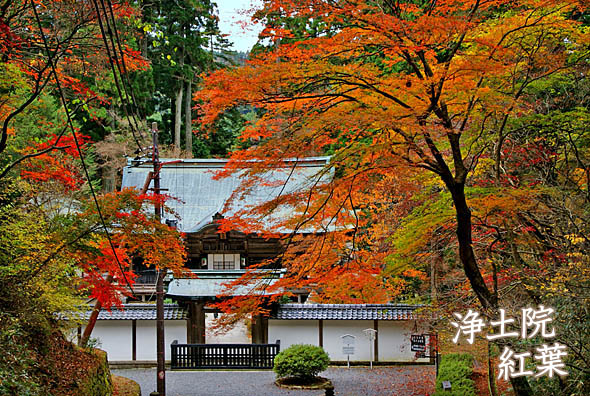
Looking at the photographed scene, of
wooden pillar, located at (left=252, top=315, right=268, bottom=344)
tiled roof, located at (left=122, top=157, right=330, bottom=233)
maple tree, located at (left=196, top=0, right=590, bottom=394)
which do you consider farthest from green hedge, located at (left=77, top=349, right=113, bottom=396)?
tiled roof, located at (left=122, top=157, right=330, bottom=233)

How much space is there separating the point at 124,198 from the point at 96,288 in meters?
3.17

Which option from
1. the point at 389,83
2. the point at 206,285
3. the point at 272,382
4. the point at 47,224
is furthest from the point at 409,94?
the point at 206,285

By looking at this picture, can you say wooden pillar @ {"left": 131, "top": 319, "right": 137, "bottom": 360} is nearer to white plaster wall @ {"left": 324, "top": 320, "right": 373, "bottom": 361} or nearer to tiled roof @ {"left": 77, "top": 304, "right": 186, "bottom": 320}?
tiled roof @ {"left": 77, "top": 304, "right": 186, "bottom": 320}

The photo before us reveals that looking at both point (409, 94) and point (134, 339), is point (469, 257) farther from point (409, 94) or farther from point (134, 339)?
point (134, 339)

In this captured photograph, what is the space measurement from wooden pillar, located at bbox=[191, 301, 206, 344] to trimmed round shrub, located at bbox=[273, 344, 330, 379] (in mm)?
4056

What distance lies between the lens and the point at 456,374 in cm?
1248

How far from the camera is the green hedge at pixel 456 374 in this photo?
36.7 feet

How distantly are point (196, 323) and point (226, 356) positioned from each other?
1.90m

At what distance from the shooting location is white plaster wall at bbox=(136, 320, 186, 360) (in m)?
18.4

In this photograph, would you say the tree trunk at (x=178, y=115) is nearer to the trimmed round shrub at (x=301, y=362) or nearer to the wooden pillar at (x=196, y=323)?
the wooden pillar at (x=196, y=323)

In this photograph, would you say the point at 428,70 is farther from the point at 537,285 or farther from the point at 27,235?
the point at 27,235

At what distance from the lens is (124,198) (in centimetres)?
1001

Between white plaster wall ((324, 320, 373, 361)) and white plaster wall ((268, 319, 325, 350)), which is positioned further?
white plaster wall ((268, 319, 325, 350))

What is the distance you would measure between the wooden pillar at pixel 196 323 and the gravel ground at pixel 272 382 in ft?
4.88
